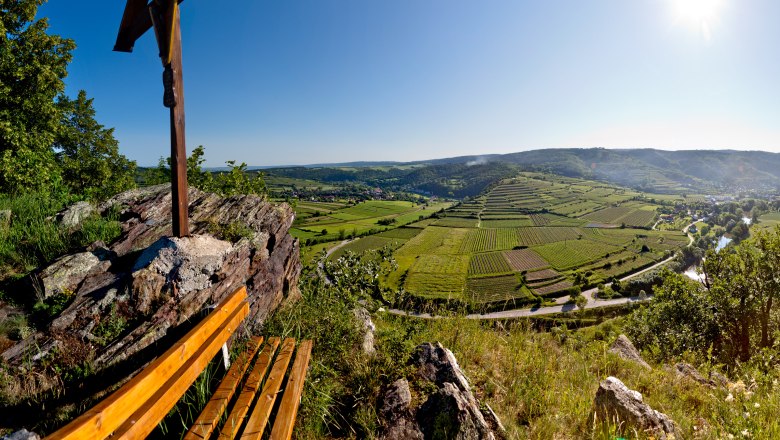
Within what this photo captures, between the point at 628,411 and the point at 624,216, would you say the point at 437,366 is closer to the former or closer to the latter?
the point at 628,411

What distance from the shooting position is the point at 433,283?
74.1 metres

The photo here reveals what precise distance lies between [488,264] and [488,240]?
→ 952 inches

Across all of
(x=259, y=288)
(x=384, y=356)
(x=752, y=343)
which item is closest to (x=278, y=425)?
(x=384, y=356)

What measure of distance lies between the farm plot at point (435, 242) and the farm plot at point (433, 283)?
56.1 ft

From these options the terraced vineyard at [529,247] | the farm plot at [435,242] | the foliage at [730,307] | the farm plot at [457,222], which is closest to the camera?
the foliage at [730,307]

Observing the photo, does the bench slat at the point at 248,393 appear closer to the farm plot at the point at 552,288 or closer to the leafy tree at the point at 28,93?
the leafy tree at the point at 28,93

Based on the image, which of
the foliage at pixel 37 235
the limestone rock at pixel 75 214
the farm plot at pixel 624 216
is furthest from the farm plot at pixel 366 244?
the farm plot at pixel 624 216

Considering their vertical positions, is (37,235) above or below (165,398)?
above

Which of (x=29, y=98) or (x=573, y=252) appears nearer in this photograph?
(x=29, y=98)

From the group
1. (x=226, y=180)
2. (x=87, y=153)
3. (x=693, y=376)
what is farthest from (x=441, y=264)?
(x=693, y=376)

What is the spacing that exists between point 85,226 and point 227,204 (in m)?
2.43

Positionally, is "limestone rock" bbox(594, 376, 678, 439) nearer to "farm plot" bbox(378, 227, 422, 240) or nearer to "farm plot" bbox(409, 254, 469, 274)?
"farm plot" bbox(409, 254, 469, 274)

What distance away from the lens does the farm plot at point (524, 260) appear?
83312 millimetres

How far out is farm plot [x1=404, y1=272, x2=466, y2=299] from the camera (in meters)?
68.4
